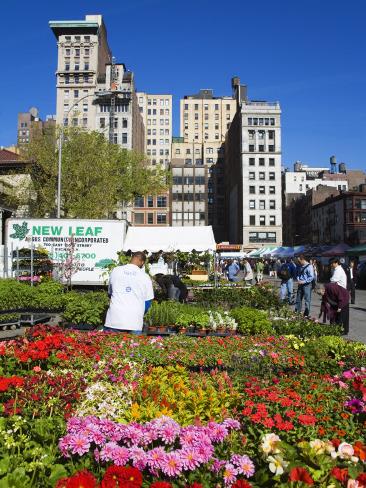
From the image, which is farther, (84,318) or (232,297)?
(232,297)

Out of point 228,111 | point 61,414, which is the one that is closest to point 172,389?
point 61,414

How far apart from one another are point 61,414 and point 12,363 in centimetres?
136

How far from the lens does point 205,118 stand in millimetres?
169000

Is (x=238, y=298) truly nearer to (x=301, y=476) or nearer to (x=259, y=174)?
(x=301, y=476)

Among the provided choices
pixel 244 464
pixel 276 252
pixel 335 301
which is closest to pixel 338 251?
pixel 276 252

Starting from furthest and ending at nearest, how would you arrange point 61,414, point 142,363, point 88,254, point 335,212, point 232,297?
point 335,212 < point 88,254 < point 232,297 < point 142,363 < point 61,414

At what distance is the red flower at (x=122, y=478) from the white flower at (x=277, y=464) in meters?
0.75

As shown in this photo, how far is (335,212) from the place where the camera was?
318 feet

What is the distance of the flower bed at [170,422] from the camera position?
10.3ft

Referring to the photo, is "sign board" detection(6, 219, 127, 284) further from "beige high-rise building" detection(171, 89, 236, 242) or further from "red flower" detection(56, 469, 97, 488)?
"beige high-rise building" detection(171, 89, 236, 242)

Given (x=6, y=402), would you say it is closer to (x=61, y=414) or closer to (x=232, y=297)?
(x=61, y=414)

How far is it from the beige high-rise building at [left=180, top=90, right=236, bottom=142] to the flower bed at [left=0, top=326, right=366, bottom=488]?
164263 mm

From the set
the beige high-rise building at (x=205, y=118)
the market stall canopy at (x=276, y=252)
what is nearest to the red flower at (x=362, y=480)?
the market stall canopy at (x=276, y=252)

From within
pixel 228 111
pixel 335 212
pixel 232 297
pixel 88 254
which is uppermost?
pixel 228 111
